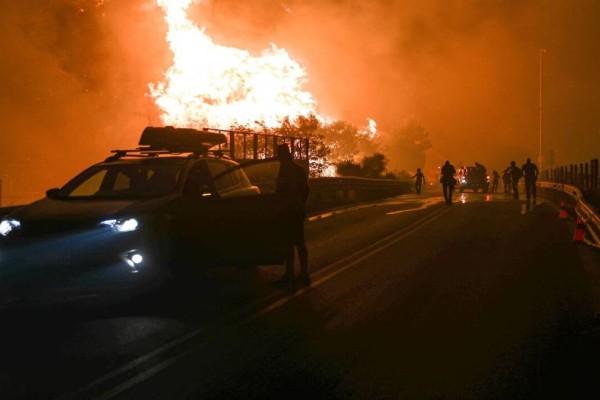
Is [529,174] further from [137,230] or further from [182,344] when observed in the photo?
[182,344]

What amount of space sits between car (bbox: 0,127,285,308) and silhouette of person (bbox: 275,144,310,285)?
5.1 inches

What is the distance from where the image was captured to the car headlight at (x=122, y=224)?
8938 mm

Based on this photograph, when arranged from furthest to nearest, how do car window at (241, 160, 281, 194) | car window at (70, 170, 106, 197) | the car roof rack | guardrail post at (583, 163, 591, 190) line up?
guardrail post at (583, 163, 591, 190) < car window at (241, 160, 281, 194) < the car roof rack < car window at (70, 170, 106, 197)

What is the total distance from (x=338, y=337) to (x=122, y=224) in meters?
2.95

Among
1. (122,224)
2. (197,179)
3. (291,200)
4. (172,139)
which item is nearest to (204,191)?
(197,179)

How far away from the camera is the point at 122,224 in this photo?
355 inches

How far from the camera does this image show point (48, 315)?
28.9ft

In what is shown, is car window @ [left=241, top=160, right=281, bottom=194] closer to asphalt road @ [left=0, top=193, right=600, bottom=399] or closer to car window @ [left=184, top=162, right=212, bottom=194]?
asphalt road @ [left=0, top=193, right=600, bottom=399]

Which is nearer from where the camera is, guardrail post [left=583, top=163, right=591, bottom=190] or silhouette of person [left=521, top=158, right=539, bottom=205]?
silhouette of person [left=521, top=158, right=539, bottom=205]

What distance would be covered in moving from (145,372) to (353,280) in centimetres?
518

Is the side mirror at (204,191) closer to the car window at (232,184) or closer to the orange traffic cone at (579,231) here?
the car window at (232,184)

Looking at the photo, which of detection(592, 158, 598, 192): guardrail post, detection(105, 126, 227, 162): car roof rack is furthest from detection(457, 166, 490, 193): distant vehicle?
detection(105, 126, 227, 162): car roof rack

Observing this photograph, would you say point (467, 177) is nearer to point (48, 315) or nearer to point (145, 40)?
point (145, 40)

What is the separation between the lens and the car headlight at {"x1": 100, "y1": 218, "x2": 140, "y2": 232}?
894 cm
